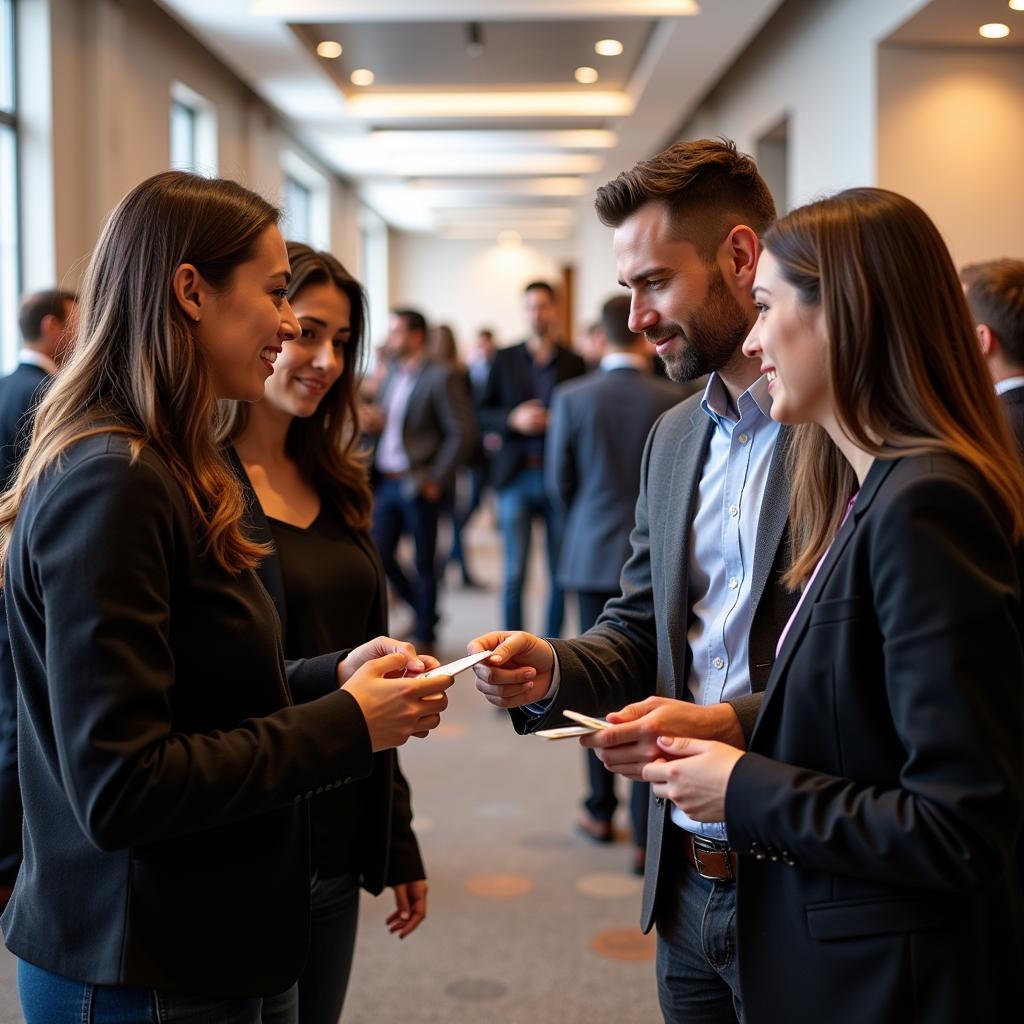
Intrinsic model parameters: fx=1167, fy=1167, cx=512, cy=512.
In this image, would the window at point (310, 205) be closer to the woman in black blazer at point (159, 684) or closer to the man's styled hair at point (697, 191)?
the man's styled hair at point (697, 191)

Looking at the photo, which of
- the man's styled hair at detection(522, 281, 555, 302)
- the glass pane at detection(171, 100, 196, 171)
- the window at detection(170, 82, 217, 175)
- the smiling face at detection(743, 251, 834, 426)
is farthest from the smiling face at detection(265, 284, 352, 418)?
the glass pane at detection(171, 100, 196, 171)

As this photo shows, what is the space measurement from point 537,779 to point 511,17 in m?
4.82

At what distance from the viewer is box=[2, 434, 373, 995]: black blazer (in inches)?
48.3

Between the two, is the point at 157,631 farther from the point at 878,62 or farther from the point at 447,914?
the point at 878,62

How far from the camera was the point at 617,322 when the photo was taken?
4.82 m

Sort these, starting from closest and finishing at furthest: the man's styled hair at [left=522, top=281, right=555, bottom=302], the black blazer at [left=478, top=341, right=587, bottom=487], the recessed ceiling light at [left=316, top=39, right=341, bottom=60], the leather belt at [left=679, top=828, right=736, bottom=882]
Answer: the leather belt at [left=679, top=828, right=736, bottom=882], the black blazer at [left=478, top=341, right=587, bottom=487], the man's styled hair at [left=522, top=281, right=555, bottom=302], the recessed ceiling light at [left=316, top=39, right=341, bottom=60]

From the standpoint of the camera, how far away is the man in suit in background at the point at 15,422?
2.66m

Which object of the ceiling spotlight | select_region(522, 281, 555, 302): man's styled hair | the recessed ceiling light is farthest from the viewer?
the recessed ceiling light

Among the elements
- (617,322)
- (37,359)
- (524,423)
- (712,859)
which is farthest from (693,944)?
(524,423)

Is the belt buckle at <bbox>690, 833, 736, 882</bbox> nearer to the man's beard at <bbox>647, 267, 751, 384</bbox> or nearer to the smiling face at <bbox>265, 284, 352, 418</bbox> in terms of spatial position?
the man's beard at <bbox>647, 267, 751, 384</bbox>

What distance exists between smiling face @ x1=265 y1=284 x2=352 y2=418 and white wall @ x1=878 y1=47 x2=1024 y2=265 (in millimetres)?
4424

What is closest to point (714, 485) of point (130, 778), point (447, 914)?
point (130, 778)

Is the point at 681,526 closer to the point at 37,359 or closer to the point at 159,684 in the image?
the point at 159,684

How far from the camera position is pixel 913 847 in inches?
46.4
